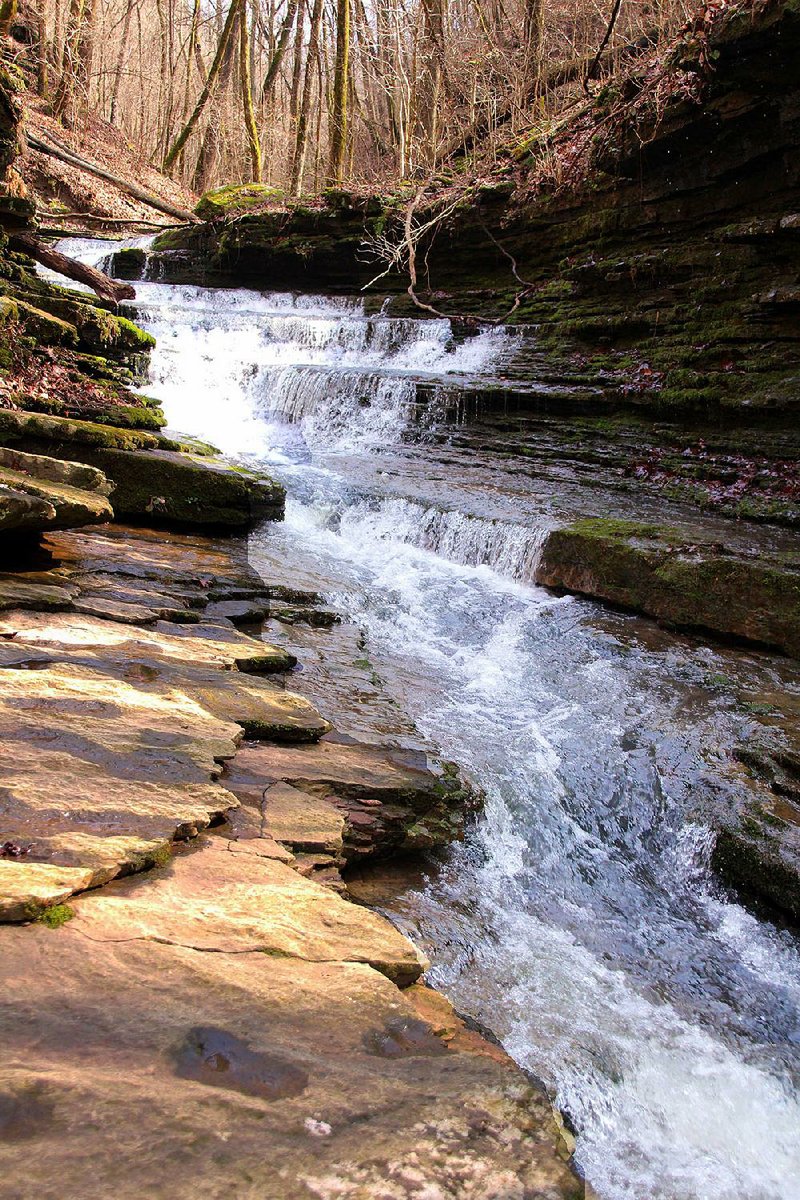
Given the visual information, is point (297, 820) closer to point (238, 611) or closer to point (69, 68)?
point (238, 611)

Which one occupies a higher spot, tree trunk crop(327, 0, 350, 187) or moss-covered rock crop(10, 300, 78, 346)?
tree trunk crop(327, 0, 350, 187)

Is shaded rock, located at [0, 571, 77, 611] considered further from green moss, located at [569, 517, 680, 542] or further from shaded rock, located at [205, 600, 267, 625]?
green moss, located at [569, 517, 680, 542]

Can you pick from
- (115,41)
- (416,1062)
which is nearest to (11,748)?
(416,1062)

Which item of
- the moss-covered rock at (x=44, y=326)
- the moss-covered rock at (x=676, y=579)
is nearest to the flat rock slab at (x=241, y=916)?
the moss-covered rock at (x=676, y=579)

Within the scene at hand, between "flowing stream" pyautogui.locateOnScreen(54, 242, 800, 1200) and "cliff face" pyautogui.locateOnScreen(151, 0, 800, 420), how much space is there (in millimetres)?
2955

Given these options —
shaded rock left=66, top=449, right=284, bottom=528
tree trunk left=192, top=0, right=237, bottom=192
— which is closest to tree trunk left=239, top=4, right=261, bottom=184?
tree trunk left=192, top=0, right=237, bottom=192

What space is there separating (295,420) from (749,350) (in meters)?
7.22

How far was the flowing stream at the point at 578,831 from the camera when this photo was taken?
2.70 meters

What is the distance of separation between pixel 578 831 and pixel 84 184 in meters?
25.6

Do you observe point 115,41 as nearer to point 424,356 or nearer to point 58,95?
point 58,95

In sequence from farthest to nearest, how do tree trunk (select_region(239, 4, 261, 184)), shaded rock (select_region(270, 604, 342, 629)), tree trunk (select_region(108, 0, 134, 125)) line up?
1. tree trunk (select_region(108, 0, 134, 125))
2. tree trunk (select_region(239, 4, 261, 184))
3. shaded rock (select_region(270, 604, 342, 629))

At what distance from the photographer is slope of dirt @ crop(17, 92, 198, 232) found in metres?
21.0

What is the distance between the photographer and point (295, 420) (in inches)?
512

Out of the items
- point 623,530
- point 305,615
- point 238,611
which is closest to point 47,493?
point 238,611
